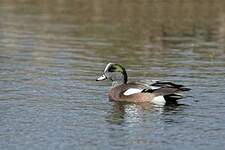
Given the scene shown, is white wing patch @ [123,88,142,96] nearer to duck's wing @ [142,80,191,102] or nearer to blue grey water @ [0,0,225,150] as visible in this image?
duck's wing @ [142,80,191,102]

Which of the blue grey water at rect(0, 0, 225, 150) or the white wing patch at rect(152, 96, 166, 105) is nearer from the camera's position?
the blue grey water at rect(0, 0, 225, 150)

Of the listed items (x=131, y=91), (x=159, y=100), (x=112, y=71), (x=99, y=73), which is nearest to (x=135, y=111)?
(x=159, y=100)

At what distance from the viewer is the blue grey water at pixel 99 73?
49.7 ft

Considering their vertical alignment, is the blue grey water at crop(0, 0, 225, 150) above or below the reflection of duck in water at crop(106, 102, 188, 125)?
above

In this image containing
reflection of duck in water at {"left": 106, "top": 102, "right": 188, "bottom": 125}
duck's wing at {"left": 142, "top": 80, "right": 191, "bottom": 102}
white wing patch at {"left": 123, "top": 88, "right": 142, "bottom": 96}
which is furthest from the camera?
white wing patch at {"left": 123, "top": 88, "right": 142, "bottom": 96}

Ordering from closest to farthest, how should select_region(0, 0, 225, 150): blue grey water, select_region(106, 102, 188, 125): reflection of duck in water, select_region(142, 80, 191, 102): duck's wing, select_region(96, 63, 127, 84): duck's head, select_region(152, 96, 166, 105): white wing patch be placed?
select_region(0, 0, 225, 150): blue grey water < select_region(106, 102, 188, 125): reflection of duck in water < select_region(142, 80, 191, 102): duck's wing < select_region(152, 96, 166, 105): white wing patch < select_region(96, 63, 127, 84): duck's head

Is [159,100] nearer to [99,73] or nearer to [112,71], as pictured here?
[112,71]

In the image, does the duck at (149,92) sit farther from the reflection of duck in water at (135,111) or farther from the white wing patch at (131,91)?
the reflection of duck in water at (135,111)

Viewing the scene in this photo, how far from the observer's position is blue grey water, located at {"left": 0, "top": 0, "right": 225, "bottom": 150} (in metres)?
15.2

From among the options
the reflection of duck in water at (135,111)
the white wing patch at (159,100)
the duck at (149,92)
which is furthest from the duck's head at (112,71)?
the white wing patch at (159,100)

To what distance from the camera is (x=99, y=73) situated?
945 inches

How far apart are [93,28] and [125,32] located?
5.32ft

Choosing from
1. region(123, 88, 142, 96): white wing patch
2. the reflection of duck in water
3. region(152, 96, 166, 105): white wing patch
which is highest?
region(123, 88, 142, 96): white wing patch

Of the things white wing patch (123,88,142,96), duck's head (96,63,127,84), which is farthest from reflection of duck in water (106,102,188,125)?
duck's head (96,63,127,84)
